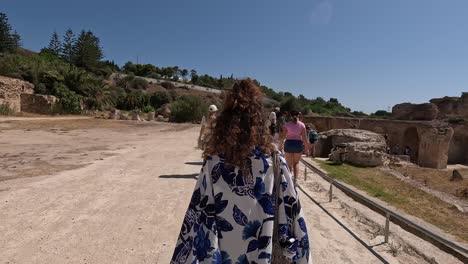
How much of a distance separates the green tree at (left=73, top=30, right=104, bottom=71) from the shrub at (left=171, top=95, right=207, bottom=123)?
40887 mm

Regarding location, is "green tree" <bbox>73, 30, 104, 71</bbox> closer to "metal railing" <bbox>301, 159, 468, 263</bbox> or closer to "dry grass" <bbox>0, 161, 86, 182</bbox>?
"dry grass" <bbox>0, 161, 86, 182</bbox>

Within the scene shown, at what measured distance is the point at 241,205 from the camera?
89.2 inches

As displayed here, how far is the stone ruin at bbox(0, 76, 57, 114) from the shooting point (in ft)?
93.5

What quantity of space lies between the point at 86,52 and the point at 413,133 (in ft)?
202

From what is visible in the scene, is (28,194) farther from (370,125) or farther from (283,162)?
(370,125)

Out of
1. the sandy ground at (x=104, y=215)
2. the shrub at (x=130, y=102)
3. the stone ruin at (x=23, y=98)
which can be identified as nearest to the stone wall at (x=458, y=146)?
the sandy ground at (x=104, y=215)

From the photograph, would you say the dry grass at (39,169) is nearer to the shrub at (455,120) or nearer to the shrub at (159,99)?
the shrub at (455,120)

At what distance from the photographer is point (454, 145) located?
132 ft

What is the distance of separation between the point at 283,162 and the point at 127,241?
10.1 feet

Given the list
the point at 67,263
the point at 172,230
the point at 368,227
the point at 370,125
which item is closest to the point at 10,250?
the point at 67,263

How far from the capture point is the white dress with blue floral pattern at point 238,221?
2.27m

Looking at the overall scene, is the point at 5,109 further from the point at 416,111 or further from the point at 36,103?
the point at 416,111

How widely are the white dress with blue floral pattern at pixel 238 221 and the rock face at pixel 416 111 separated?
152 ft

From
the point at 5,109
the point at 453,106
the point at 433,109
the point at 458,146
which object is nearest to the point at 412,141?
the point at 458,146
